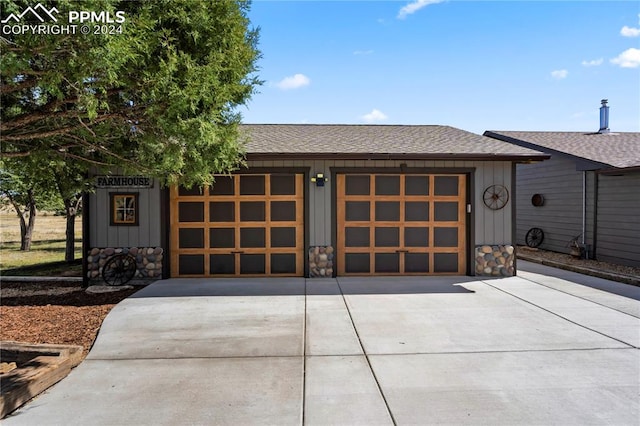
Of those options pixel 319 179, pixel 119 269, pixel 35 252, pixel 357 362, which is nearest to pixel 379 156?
pixel 319 179

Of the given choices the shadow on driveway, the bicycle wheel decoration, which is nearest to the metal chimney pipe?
the bicycle wheel decoration

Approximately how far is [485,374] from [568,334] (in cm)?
185

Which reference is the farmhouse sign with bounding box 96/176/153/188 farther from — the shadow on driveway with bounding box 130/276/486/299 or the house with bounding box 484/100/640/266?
the house with bounding box 484/100/640/266

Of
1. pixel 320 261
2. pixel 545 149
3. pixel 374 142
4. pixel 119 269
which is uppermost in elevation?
pixel 545 149

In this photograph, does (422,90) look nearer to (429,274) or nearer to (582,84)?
(582,84)

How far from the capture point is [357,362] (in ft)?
12.7

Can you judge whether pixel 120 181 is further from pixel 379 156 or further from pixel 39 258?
pixel 39 258

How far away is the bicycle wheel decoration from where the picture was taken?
813 centimetres

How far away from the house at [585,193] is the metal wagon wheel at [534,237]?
31 millimetres

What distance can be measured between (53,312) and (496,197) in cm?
841

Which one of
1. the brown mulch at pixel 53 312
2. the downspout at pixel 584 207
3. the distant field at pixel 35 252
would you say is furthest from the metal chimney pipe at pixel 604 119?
the distant field at pixel 35 252

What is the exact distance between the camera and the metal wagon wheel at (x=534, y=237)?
12521mm

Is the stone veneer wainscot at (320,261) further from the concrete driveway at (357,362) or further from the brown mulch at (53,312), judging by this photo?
the brown mulch at (53,312)

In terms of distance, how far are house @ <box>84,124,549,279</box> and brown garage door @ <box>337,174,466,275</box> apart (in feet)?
0.07
